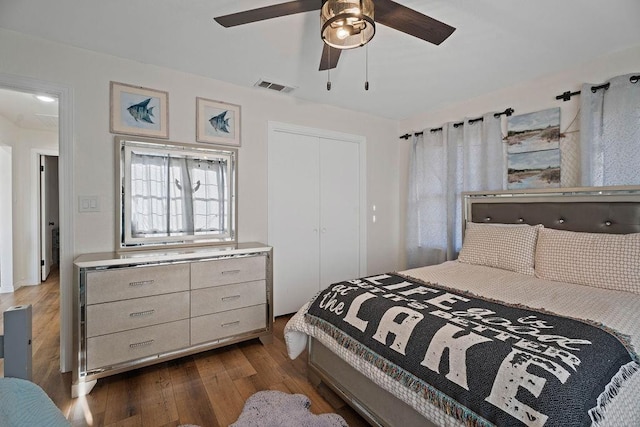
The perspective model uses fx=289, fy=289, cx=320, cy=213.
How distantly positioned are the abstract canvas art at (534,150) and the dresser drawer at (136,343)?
3215mm

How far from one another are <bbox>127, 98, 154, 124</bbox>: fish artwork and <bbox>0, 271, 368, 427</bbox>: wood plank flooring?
6.46ft

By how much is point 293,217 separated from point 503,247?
6.62 ft

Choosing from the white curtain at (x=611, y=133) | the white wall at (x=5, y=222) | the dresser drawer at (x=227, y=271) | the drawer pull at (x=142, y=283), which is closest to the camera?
the drawer pull at (x=142, y=283)

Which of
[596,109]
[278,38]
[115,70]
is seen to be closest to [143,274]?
[115,70]

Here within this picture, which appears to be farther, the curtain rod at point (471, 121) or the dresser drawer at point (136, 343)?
the curtain rod at point (471, 121)

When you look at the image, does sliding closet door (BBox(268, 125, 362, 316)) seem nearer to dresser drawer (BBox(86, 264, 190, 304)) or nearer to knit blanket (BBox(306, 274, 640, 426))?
dresser drawer (BBox(86, 264, 190, 304))

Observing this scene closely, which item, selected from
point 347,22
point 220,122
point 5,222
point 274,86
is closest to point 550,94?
point 347,22

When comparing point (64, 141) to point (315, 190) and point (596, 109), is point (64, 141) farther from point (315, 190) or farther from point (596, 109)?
point (596, 109)

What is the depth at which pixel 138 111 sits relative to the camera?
2.36m

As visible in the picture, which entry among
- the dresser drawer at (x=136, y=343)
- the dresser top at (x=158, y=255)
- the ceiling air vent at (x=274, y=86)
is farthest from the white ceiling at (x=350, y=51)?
the dresser drawer at (x=136, y=343)

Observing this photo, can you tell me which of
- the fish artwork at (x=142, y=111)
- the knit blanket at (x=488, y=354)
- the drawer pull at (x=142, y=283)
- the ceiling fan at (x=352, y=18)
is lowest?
the knit blanket at (x=488, y=354)

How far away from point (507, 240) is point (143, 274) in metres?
2.82

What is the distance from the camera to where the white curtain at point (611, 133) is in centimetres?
211

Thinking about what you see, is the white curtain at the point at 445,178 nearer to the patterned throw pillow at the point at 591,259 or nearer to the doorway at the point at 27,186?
the patterned throw pillow at the point at 591,259
